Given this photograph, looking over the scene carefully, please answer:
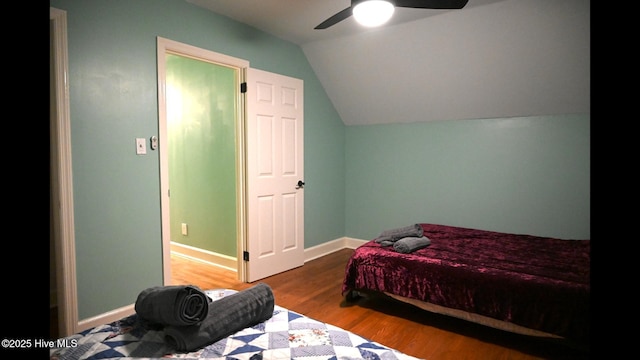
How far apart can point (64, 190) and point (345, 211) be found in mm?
3419

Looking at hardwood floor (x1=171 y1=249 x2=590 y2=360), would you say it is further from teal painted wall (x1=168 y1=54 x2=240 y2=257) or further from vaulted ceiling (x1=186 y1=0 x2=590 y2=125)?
vaulted ceiling (x1=186 y1=0 x2=590 y2=125)

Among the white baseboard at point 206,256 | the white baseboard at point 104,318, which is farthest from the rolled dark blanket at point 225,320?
the white baseboard at point 206,256

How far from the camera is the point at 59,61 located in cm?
231

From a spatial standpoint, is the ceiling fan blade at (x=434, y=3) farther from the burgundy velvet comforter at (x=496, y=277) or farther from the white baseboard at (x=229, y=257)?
the white baseboard at (x=229, y=257)

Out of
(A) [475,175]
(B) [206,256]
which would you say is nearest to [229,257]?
(B) [206,256]

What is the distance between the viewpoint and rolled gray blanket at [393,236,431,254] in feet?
9.75

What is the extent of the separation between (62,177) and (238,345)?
176 centimetres

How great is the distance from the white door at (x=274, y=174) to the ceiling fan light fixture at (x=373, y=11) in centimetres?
156

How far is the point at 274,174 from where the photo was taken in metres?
3.87

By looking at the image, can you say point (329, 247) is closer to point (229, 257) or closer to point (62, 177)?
point (229, 257)

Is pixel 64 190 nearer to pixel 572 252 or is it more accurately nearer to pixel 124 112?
pixel 124 112

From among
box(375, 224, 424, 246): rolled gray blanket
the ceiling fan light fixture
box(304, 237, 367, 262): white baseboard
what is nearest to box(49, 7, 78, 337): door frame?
the ceiling fan light fixture

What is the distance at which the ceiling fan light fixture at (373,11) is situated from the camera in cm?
224
